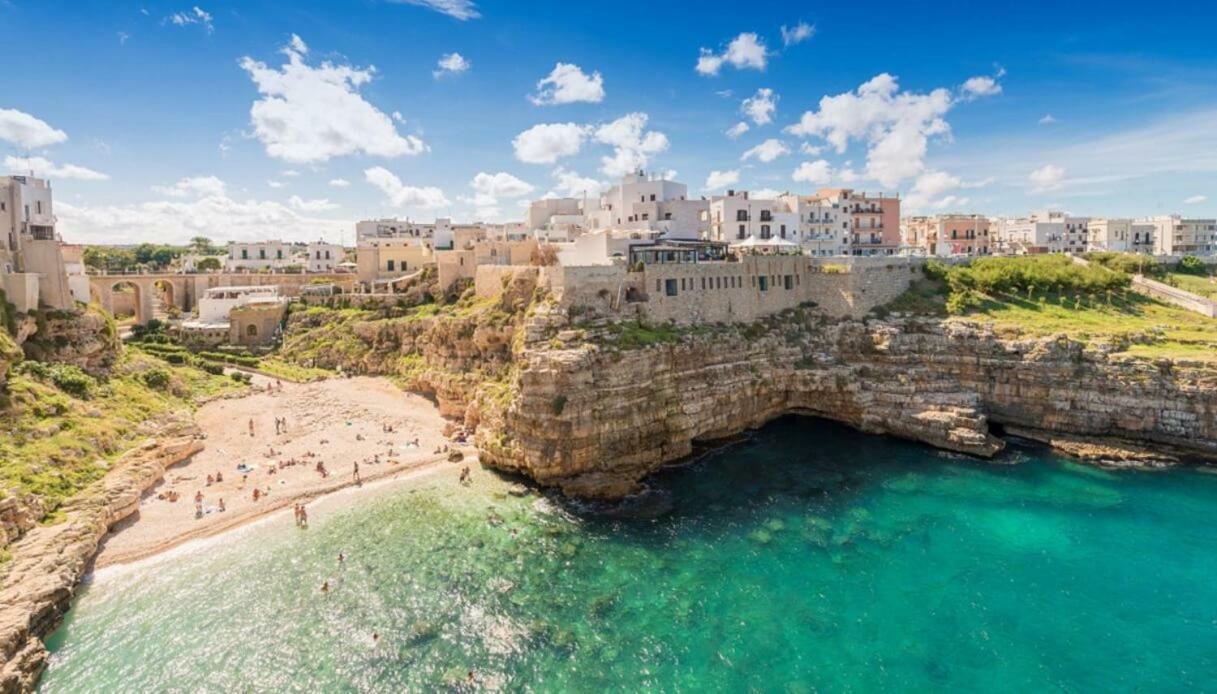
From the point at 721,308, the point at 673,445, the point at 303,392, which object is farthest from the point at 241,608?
the point at 721,308

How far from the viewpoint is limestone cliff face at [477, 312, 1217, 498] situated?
115 ft

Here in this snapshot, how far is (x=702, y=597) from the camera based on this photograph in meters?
25.8

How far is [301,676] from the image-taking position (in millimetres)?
21781

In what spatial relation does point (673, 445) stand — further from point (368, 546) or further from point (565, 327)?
point (368, 546)

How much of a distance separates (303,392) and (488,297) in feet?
55.1

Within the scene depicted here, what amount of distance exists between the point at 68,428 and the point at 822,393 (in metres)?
46.8

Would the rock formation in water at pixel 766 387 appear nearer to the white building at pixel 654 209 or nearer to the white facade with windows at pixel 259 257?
the white building at pixel 654 209

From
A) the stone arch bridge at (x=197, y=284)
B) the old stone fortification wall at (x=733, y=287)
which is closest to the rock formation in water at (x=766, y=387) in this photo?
the old stone fortification wall at (x=733, y=287)

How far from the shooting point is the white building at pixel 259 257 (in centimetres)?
8225

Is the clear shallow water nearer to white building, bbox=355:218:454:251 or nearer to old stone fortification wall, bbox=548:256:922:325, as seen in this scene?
old stone fortification wall, bbox=548:256:922:325

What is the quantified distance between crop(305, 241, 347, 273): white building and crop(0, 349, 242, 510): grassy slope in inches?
1560

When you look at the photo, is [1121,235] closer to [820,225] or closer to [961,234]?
[961,234]

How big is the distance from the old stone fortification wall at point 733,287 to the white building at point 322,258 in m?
54.8

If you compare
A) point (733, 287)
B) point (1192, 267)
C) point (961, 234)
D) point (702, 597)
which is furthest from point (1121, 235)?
point (702, 597)
